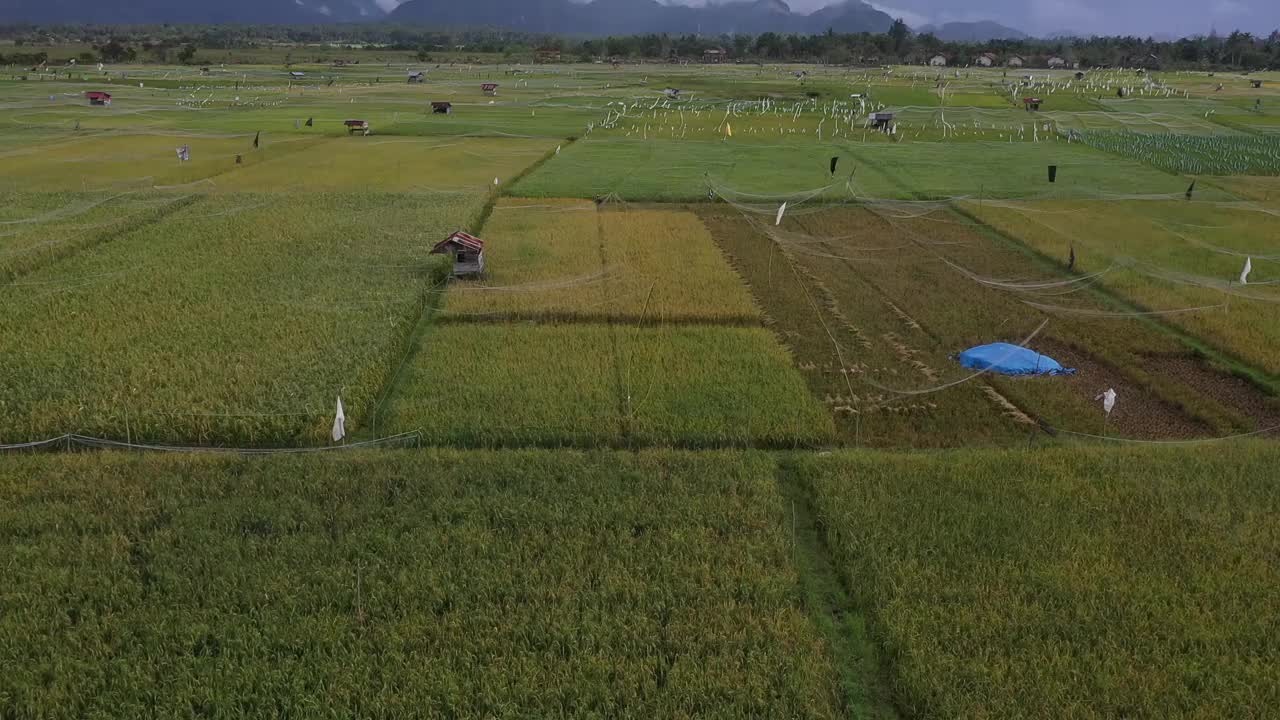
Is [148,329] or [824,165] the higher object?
[824,165]

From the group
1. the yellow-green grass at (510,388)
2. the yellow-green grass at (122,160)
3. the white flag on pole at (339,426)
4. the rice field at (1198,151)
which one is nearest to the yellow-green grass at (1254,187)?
the rice field at (1198,151)

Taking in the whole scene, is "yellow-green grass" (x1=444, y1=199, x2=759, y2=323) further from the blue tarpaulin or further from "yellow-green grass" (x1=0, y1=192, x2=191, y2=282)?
"yellow-green grass" (x1=0, y1=192, x2=191, y2=282)

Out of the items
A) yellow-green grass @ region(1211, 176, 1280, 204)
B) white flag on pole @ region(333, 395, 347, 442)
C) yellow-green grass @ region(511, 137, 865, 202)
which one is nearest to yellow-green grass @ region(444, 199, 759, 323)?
yellow-green grass @ region(511, 137, 865, 202)

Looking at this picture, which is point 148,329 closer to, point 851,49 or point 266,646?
point 266,646

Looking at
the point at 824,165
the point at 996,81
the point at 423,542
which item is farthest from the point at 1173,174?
→ the point at 996,81

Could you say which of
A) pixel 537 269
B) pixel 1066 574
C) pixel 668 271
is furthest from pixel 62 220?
pixel 1066 574

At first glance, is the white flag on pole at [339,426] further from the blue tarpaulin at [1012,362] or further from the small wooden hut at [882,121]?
the small wooden hut at [882,121]

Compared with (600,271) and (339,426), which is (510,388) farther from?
(600,271)
